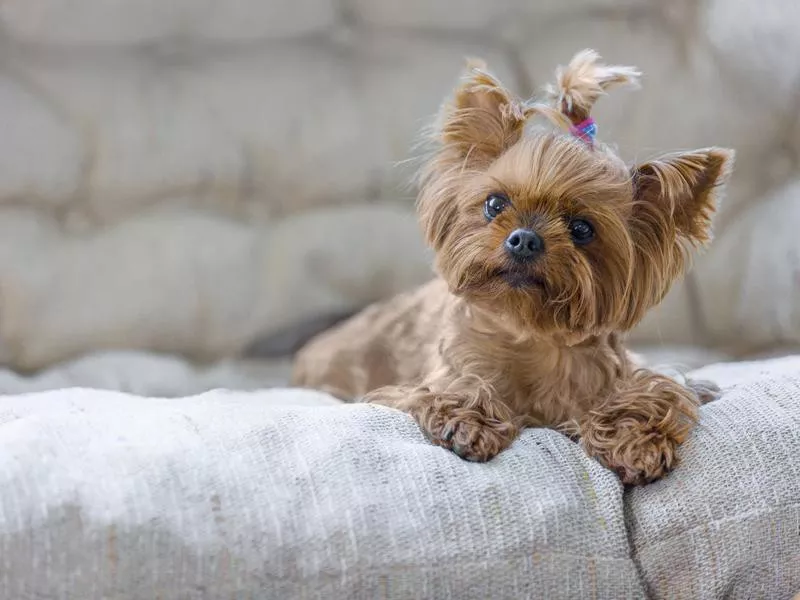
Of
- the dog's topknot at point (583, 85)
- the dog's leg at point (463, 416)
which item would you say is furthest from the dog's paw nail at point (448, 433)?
the dog's topknot at point (583, 85)

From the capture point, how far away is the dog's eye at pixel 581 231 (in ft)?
5.12

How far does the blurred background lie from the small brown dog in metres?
0.72

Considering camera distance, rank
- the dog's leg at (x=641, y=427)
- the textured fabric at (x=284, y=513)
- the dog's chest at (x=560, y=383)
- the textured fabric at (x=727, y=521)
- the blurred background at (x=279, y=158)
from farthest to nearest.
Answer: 1. the blurred background at (x=279, y=158)
2. the dog's chest at (x=560, y=383)
3. the dog's leg at (x=641, y=427)
4. the textured fabric at (x=727, y=521)
5. the textured fabric at (x=284, y=513)

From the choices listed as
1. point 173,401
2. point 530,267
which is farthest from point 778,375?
point 173,401

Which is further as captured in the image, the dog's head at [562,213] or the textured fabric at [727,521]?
the dog's head at [562,213]

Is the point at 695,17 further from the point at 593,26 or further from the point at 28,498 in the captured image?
the point at 28,498

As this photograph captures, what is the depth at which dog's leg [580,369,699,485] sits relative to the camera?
1.46 meters

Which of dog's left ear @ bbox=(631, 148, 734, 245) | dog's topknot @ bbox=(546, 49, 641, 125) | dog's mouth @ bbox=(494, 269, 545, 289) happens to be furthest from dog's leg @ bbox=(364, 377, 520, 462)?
dog's topknot @ bbox=(546, 49, 641, 125)

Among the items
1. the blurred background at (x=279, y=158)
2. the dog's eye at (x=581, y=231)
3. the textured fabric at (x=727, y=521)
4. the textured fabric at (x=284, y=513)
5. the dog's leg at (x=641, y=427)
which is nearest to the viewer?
the textured fabric at (x=284, y=513)

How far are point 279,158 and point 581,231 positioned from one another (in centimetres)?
110

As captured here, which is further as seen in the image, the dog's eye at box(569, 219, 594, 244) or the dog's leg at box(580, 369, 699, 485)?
the dog's eye at box(569, 219, 594, 244)

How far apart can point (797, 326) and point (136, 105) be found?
1.75 meters

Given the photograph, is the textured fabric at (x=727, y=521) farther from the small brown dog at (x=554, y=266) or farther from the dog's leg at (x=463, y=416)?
the dog's leg at (x=463, y=416)

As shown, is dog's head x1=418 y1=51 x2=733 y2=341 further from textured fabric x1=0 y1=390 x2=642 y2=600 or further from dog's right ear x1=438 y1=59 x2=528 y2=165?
textured fabric x1=0 y1=390 x2=642 y2=600
